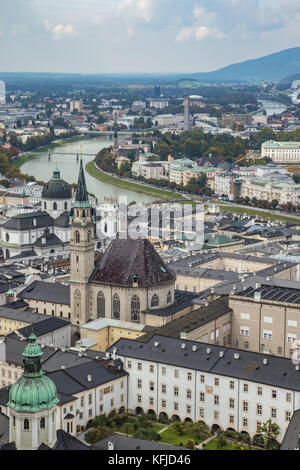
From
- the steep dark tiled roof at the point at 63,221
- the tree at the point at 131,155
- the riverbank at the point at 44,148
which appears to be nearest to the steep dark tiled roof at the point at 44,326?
the steep dark tiled roof at the point at 63,221

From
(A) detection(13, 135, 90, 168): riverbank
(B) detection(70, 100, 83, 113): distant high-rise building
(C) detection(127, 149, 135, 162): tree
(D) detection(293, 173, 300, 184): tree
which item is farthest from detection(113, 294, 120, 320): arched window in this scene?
(B) detection(70, 100, 83, 113): distant high-rise building

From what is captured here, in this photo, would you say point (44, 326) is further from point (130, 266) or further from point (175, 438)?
point (175, 438)

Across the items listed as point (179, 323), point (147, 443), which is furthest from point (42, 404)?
point (179, 323)

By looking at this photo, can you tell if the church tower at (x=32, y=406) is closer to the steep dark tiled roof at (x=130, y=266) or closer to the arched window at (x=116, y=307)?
the steep dark tiled roof at (x=130, y=266)

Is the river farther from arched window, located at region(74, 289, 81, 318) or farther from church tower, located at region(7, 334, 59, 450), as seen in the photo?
church tower, located at region(7, 334, 59, 450)
